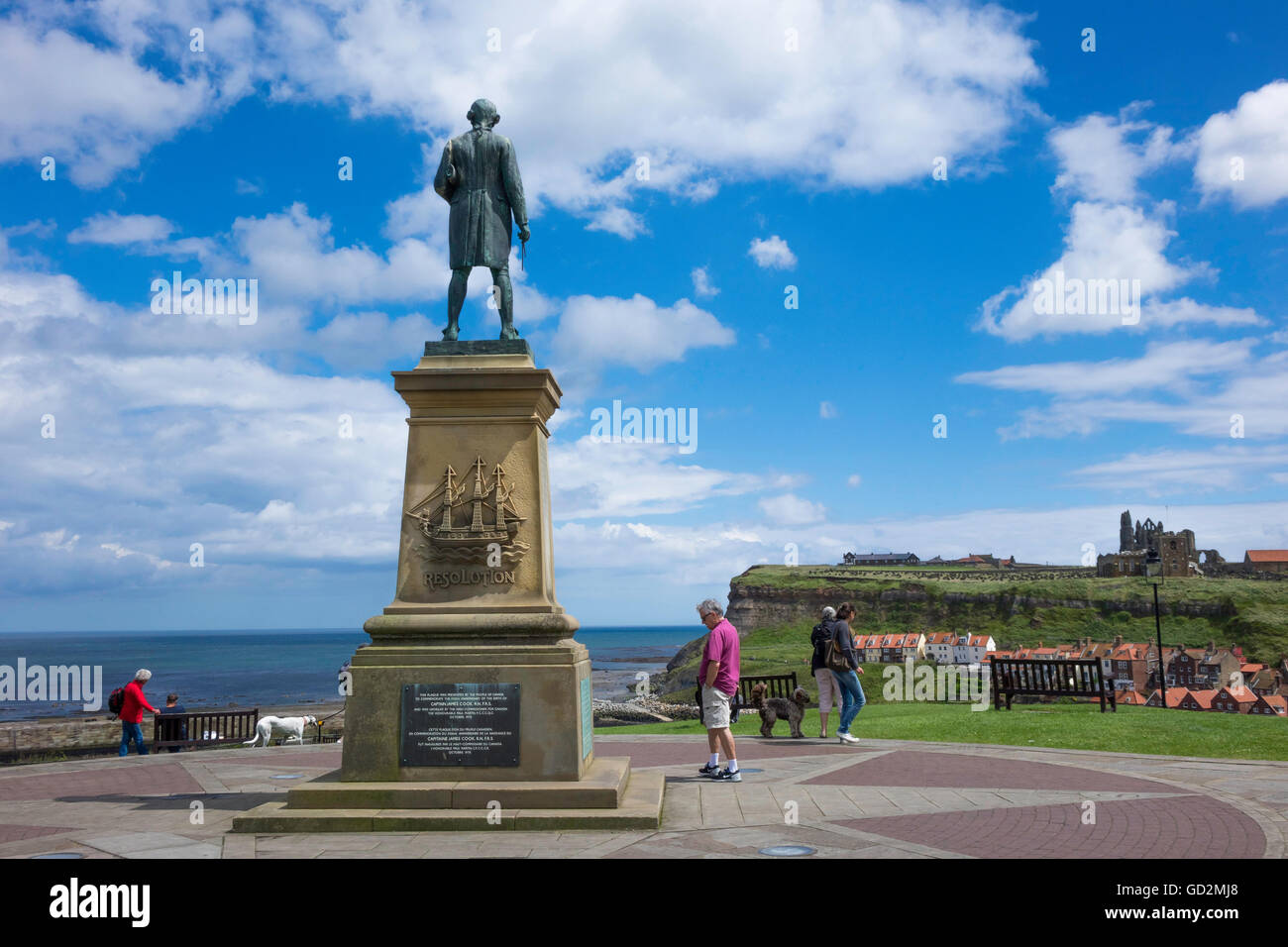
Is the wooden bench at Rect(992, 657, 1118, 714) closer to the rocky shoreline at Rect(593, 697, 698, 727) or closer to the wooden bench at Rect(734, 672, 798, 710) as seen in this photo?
the wooden bench at Rect(734, 672, 798, 710)

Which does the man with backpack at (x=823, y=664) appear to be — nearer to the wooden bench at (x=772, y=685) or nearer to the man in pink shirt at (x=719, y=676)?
the wooden bench at (x=772, y=685)

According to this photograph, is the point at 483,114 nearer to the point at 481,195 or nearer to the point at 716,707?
the point at 481,195

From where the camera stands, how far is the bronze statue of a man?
8.93 meters

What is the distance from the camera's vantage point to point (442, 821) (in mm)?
7008

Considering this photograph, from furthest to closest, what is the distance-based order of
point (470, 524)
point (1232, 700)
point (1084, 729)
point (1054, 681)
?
point (1232, 700)
point (1054, 681)
point (1084, 729)
point (470, 524)

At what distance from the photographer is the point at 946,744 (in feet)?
40.2

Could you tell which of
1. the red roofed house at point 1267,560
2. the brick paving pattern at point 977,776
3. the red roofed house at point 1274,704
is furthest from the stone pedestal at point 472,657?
the red roofed house at point 1267,560

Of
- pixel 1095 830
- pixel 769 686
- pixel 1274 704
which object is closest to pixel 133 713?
pixel 769 686

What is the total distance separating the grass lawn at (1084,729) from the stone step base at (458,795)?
6765mm

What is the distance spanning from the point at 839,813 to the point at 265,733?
11.9 metres

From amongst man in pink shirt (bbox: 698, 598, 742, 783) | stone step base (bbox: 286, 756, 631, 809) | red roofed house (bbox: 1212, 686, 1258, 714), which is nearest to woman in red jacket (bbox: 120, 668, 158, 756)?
stone step base (bbox: 286, 756, 631, 809)

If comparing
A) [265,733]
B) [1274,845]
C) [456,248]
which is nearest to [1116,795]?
[1274,845]

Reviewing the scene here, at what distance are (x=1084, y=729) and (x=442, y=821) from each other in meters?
9.87

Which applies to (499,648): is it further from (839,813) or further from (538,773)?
(839,813)
